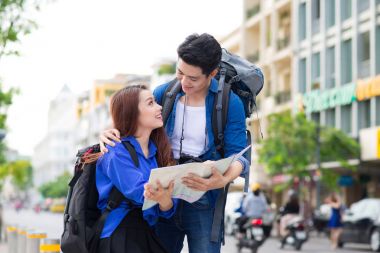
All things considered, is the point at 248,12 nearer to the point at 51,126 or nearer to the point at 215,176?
the point at 215,176

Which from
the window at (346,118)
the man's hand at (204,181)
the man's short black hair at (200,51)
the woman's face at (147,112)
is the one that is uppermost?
the window at (346,118)

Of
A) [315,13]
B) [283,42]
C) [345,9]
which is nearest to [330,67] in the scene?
[345,9]

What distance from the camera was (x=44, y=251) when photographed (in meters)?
8.53

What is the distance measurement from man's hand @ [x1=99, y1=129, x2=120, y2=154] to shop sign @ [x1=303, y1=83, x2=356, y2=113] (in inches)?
1552

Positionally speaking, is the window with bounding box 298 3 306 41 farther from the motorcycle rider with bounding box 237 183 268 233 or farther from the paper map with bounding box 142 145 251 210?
the paper map with bounding box 142 145 251 210

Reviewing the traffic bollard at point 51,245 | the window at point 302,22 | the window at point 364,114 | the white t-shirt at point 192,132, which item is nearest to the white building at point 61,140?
the window at point 302,22

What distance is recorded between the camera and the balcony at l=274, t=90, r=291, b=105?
177 feet

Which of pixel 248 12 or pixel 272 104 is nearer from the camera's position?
pixel 272 104

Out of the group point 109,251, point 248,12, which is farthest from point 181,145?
point 248,12

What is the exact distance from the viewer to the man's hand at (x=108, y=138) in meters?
4.84

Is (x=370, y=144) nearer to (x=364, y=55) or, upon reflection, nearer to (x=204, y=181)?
(x=364, y=55)

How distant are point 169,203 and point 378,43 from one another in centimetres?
3811

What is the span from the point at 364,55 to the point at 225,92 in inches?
1547

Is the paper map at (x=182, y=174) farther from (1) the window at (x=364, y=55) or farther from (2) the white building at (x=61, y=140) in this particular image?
(2) the white building at (x=61, y=140)
